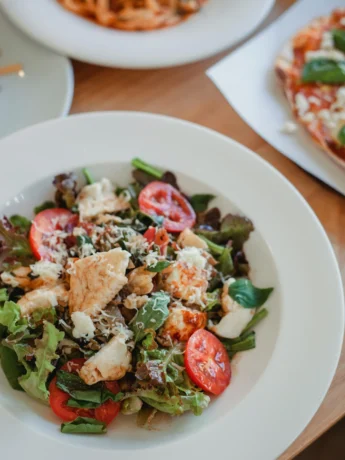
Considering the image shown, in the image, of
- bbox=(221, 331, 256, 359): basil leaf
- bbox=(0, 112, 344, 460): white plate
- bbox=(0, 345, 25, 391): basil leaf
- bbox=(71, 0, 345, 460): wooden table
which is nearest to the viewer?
bbox=(0, 112, 344, 460): white plate

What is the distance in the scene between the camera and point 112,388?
141 centimetres

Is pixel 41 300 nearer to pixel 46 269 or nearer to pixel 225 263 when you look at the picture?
pixel 46 269

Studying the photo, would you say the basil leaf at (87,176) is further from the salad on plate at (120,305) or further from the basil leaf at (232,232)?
the basil leaf at (232,232)

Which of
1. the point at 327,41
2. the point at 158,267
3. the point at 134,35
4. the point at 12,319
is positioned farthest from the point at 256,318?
the point at 327,41

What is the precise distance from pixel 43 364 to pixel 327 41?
1736mm

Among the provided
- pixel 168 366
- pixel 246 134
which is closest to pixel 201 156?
pixel 246 134

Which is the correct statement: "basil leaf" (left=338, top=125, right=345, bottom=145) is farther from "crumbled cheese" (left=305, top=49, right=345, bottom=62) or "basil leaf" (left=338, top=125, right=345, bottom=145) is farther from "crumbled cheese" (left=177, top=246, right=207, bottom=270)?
"crumbled cheese" (left=177, top=246, right=207, bottom=270)

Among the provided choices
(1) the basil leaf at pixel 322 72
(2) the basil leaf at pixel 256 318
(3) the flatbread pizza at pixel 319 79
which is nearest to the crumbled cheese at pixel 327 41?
(3) the flatbread pizza at pixel 319 79

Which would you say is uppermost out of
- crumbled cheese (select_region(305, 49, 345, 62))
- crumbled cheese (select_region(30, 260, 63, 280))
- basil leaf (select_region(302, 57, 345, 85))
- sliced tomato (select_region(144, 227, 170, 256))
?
→ crumbled cheese (select_region(305, 49, 345, 62))

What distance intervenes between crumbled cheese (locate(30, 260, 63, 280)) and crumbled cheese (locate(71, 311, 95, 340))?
16 cm

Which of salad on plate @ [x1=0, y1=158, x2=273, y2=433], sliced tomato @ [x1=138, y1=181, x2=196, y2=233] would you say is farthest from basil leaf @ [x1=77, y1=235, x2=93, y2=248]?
sliced tomato @ [x1=138, y1=181, x2=196, y2=233]

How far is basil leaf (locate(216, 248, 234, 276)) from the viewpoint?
65.2 inches

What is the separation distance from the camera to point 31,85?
2.16m

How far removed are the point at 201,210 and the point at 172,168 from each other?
16 cm
